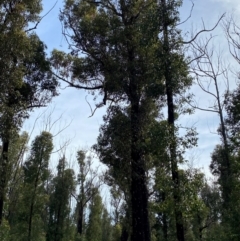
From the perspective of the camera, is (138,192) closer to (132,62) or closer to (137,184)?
(137,184)

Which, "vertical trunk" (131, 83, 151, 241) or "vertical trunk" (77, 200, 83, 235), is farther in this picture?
"vertical trunk" (77, 200, 83, 235)

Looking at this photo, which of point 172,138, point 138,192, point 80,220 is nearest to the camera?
point 172,138

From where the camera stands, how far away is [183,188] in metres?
9.49

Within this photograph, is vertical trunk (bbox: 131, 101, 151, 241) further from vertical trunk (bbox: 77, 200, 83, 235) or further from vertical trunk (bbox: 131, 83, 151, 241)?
vertical trunk (bbox: 77, 200, 83, 235)

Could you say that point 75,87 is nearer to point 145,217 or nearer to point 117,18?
point 117,18

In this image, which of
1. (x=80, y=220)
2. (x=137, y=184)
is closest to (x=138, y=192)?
(x=137, y=184)

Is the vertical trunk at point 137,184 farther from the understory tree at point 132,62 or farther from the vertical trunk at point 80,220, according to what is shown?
the vertical trunk at point 80,220

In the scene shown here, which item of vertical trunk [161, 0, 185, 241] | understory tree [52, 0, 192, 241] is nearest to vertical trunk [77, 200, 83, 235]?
understory tree [52, 0, 192, 241]

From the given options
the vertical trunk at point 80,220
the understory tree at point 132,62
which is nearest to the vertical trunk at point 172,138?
the understory tree at point 132,62

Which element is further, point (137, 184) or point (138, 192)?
point (137, 184)

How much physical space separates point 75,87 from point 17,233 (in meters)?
10.8

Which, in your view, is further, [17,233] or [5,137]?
[17,233]

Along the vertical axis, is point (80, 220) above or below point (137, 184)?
above

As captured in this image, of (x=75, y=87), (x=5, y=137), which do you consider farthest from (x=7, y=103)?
(x=75, y=87)
